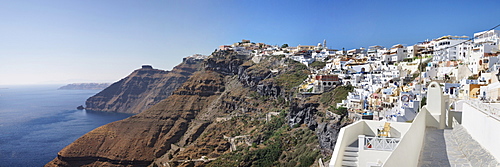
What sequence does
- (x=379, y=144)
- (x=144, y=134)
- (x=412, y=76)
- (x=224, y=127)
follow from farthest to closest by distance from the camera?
(x=144, y=134) → (x=224, y=127) → (x=412, y=76) → (x=379, y=144)

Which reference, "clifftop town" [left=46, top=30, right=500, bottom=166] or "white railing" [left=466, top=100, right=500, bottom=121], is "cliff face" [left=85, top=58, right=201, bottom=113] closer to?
"clifftop town" [left=46, top=30, right=500, bottom=166]

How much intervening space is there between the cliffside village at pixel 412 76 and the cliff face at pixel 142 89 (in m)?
64.4

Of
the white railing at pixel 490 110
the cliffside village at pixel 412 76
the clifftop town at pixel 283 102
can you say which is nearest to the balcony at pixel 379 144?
the clifftop town at pixel 283 102

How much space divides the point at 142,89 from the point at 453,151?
110 meters

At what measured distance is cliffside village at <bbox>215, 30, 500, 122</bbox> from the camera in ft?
53.5

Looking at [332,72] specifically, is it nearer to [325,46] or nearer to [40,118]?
[325,46]

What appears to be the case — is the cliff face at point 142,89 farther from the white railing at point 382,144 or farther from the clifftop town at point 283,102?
the white railing at point 382,144

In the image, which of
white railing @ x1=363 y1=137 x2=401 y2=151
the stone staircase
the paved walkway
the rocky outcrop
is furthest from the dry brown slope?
white railing @ x1=363 y1=137 x2=401 y2=151

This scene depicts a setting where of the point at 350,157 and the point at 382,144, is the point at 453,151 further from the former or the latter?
the point at 350,157

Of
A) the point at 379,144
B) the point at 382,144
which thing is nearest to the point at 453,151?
the point at 382,144

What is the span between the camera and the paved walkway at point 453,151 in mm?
4738

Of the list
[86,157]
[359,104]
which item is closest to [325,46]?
[359,104]

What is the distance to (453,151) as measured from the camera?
542 cm

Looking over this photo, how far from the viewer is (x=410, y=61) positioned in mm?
31859
